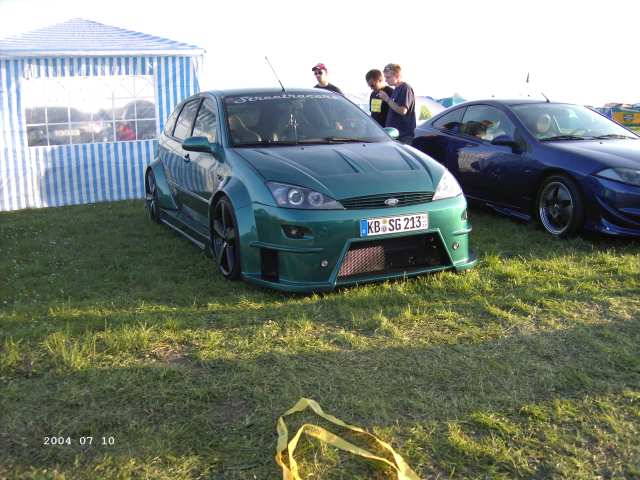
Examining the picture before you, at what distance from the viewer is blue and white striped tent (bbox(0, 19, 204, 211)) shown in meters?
9.48

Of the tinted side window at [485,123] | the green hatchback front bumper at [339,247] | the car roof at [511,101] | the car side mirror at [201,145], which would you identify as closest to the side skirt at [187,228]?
the car side mirror at [201,145]

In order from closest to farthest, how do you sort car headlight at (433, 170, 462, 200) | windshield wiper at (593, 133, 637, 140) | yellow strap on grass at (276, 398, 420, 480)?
yellow strap on grass at (276, 398, 420, 480), car headlight at (433, 170, 462, 200), windshield wiper at (593, 133, 637, 140)

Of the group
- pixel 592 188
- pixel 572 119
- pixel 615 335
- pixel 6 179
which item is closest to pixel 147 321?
pixel 615 335

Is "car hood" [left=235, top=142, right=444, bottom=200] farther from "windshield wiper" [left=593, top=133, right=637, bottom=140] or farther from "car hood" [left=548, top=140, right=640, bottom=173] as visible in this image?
"windshield wiper" [left=593, top=133, right=637, bottom=140]

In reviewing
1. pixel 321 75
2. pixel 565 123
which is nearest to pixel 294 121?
pixel 565 123

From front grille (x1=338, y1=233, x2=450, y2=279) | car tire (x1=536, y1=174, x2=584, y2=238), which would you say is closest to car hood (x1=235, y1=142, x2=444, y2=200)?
front grille (x1=338, y1=233, x2=450, y2=279)

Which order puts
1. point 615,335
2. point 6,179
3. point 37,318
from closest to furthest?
point 615,335
point 37,318
point 6,179

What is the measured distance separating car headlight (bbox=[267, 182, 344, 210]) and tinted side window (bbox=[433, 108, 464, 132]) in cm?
385

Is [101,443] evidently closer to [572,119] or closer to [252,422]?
[252,422]

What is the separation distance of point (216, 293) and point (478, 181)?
3674mm

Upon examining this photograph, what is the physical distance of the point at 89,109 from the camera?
33.1 feet

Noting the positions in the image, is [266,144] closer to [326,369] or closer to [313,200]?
[313,200]

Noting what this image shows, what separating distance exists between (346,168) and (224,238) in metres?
1.05

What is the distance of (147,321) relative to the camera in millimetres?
3734
